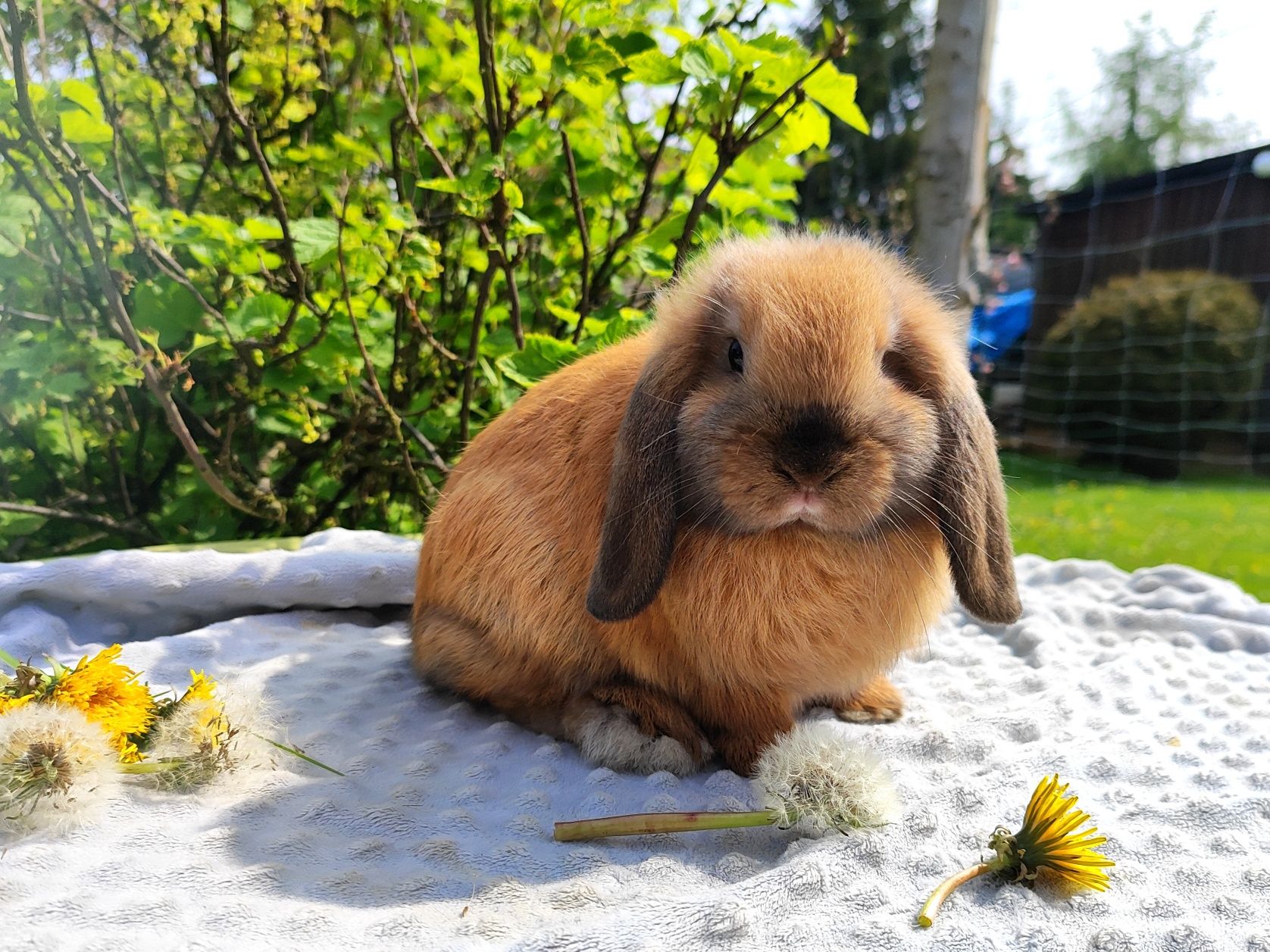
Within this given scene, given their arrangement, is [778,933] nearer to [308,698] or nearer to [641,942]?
[641,942]

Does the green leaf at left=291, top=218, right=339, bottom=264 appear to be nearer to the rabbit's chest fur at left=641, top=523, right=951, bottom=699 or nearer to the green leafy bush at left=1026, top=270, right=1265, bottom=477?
the rabbit's chest fur at left=641, top=523, right=951, bottom=699

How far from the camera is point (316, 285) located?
258cm

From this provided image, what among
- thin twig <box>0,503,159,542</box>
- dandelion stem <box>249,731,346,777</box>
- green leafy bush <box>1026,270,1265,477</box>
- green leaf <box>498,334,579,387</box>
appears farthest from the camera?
green leafy bush <box>1026,270,1265,477</box>

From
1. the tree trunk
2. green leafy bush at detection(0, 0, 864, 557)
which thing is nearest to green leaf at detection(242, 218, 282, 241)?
green leafy bush at detection(0, 0, 864, 557)

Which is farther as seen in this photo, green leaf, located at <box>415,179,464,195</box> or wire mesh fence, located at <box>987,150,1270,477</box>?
wire mesh fence, located at <box>987,150,1270,477</box>

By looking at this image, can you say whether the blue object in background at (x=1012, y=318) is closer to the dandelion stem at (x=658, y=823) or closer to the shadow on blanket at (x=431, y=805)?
the shadow on blanket at (x=431, y=805)

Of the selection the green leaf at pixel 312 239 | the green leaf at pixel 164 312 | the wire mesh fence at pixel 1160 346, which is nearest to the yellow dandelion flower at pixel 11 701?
the green leaf at pixel 312 239

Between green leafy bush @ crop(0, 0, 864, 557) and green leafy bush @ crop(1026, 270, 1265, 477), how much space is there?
18.3ft

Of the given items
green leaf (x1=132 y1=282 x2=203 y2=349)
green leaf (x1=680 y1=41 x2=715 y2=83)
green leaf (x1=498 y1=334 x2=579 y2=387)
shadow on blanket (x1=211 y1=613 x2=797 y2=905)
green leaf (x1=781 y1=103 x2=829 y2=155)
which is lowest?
shadow on blanket (x1=211 y1=613 x2=797 y2=905)

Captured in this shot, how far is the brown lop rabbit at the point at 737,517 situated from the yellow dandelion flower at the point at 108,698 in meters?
0.59

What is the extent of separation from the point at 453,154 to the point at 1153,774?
257 cm

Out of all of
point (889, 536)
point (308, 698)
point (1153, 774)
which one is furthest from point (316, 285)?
point (1153, 774)

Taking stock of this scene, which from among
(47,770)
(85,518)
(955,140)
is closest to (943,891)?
(47,770)

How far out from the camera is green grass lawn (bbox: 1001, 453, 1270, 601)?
4773mm
